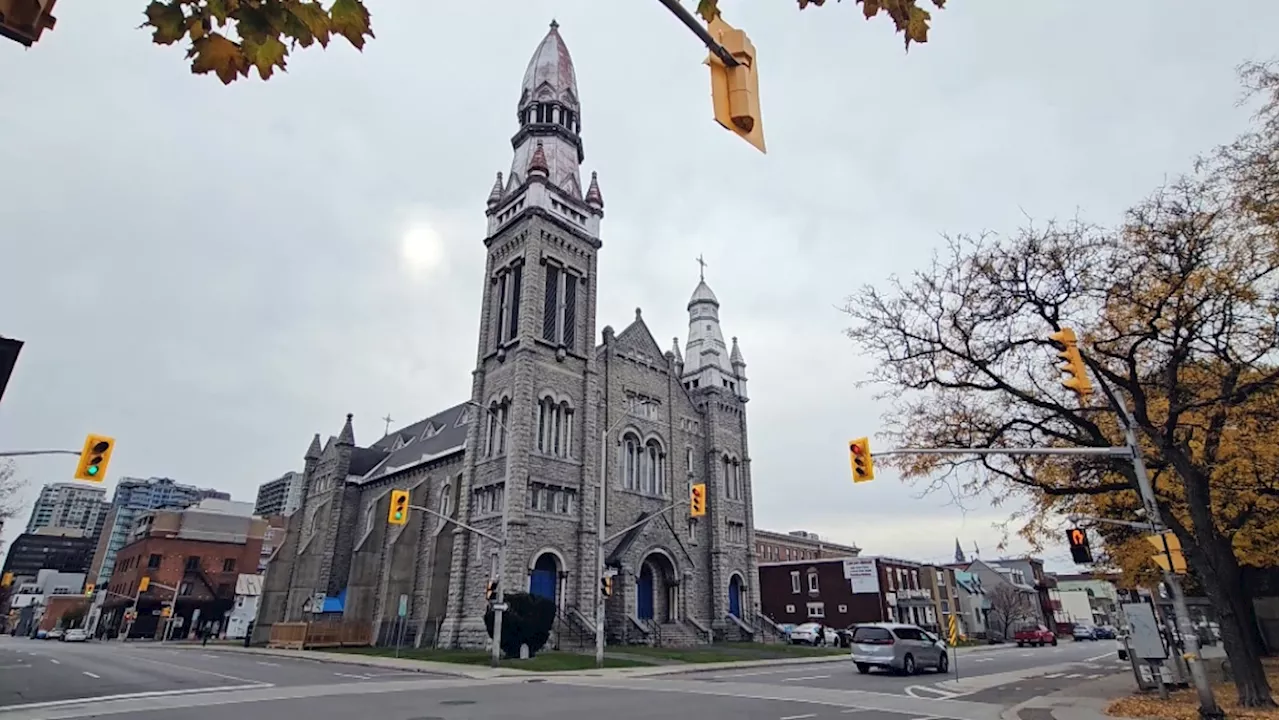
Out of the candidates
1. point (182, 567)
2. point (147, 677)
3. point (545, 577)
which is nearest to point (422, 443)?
point (545, 577)

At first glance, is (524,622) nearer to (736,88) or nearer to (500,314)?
(500,314)

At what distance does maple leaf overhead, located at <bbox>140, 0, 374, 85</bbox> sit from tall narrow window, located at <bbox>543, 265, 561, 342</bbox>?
35.4 m

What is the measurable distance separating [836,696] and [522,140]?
3970 centimetres

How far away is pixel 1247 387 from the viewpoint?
15453 mm

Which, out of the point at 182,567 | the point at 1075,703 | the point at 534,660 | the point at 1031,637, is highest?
the point at 182,567

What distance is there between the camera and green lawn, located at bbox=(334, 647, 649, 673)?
2586 centimetres

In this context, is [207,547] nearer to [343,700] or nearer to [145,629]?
[145,629]

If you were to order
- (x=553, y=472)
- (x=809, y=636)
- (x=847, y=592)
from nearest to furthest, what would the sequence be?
(x=553, y=472)
(x=809, y=636)
(x=847, y=592)

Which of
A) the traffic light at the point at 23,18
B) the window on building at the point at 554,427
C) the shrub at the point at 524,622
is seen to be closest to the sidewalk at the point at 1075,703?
the traffic light at the point at 23,18

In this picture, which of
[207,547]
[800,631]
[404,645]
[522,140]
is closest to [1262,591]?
[800,631]

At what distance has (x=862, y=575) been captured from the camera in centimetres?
5738

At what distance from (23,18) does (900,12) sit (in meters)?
4.17

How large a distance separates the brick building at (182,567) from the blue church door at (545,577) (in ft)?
205

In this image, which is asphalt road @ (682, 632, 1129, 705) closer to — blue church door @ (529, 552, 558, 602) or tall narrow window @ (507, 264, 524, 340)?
blue church door @ (529, 552, 558, 602)
